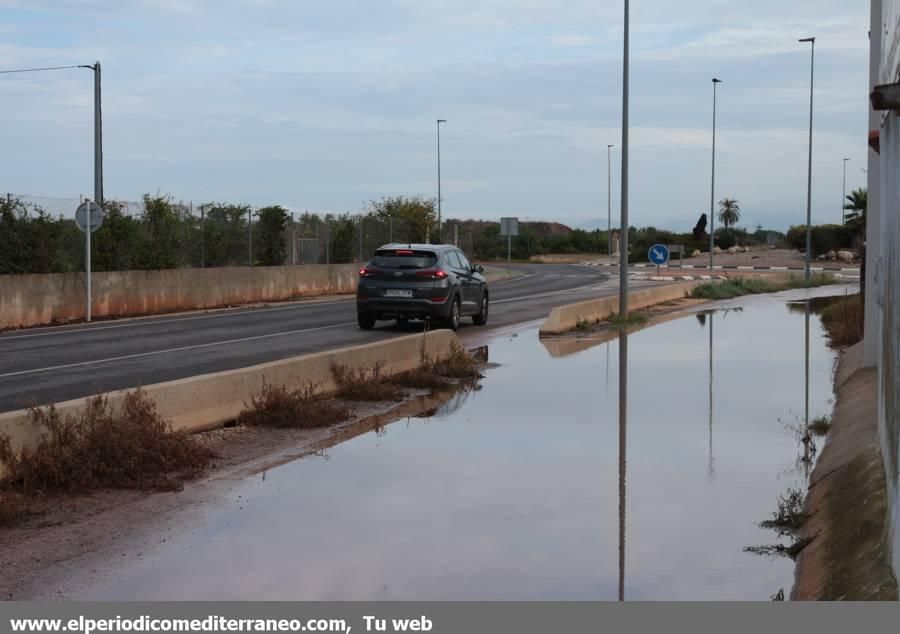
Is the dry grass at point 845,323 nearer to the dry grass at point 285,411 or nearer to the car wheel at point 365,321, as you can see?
the car wheel at point 365,321

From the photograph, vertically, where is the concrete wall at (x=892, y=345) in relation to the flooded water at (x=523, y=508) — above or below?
above

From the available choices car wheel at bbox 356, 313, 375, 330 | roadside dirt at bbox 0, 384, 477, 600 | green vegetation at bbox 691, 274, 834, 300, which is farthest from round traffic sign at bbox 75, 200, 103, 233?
green vegetation at bbox 691, 274, 834, 300

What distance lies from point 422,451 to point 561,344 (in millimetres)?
11211

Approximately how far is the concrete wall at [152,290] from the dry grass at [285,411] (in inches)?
586

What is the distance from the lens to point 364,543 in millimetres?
8078

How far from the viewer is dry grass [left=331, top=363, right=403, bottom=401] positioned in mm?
14734

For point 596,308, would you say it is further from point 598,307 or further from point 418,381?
point 418,381

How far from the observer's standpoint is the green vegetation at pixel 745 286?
40.2 m

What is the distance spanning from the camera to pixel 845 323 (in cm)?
2364

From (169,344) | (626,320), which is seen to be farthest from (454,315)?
(169,344)

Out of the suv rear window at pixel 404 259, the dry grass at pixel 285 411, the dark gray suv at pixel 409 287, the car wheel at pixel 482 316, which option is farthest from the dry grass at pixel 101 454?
the car wheel at pixel 482 316

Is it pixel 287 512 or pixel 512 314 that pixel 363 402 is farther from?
pixel 512 314

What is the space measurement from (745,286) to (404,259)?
A: 2306 cm

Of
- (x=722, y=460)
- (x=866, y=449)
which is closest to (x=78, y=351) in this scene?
(x=722, y=460)
